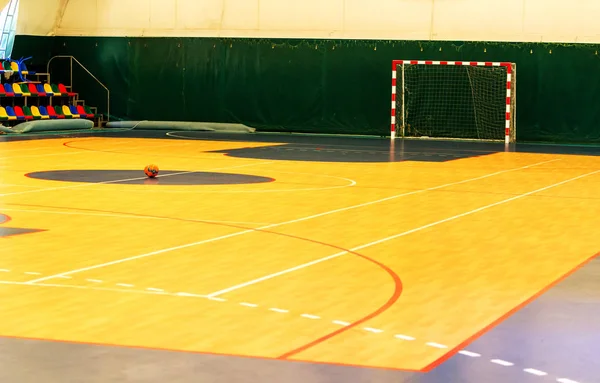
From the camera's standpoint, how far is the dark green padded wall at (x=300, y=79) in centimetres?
2750

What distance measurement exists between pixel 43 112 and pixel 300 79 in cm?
749

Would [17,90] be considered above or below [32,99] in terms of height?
above

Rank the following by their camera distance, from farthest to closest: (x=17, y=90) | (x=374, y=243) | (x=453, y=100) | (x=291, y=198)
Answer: (x=17, y=90) → (x=453, y=100) → (x=291, y=198) → (x=374, y=243)

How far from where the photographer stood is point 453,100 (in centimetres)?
2819

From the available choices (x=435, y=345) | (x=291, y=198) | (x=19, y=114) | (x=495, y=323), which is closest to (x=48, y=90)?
(x=19, y=114)

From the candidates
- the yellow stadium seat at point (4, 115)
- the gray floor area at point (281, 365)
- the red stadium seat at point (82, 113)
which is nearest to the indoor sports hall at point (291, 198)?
the gray floor area at point (281, 365)

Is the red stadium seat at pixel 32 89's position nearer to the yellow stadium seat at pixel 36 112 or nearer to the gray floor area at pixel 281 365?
the yellow stadium seat at pixel 36 112

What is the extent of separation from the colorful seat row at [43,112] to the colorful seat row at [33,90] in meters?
0.39

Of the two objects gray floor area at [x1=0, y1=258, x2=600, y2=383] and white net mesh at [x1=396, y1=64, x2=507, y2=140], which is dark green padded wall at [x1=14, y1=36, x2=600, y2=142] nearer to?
white net mesh at [x1=396, y1=64, x2=507, y2=140]

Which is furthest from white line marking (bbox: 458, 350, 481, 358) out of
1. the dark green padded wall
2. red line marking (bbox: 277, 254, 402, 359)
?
the dark green padded wall

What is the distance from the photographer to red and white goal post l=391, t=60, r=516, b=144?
2797 centimetres

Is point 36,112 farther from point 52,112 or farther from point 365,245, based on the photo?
point 365,245

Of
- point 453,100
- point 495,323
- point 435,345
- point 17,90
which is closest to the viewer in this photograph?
point 435,345

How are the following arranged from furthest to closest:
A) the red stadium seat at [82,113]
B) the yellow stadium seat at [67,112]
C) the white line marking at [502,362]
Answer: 1. the red stadium seat at [82,113]
2. the yellow stadium seat at [67,112]
3. the white line marking at [502,362]
